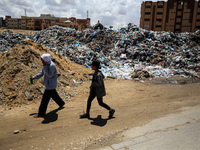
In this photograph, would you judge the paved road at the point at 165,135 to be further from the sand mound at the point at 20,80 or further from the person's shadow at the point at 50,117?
the sand mound at the point at 20,80

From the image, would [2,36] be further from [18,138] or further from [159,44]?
[18,138]

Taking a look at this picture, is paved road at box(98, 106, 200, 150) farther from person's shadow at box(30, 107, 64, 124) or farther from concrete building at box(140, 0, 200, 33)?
concrete building at box(140, 0, 200, 33)

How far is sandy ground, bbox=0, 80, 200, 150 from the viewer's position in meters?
2.53

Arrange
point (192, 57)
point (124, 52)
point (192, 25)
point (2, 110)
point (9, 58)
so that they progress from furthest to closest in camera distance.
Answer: point (192, 25), point (124, 52), point (192, 57), point (9, 58), point (2, 110)

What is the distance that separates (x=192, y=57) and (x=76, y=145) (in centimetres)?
1216

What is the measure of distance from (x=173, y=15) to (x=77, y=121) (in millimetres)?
35601

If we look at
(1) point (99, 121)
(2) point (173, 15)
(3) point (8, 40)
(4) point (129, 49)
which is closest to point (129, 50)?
(4) point (129, 49)

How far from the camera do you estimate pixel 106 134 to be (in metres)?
2.78

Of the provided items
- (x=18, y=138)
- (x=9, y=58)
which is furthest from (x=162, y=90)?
(x=9, y=58)

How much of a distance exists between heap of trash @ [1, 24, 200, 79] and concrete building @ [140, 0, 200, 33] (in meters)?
19.2

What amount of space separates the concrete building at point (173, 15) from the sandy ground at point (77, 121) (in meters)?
31.6

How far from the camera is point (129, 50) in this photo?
12.8 metres

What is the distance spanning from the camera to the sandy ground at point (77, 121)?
2.53 meters

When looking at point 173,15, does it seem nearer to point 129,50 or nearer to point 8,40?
point 129,50
